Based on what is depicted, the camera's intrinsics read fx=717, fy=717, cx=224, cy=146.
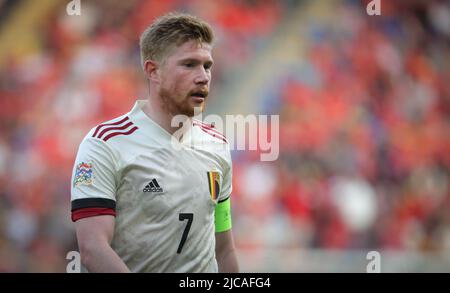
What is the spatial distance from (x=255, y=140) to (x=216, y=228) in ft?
15.5

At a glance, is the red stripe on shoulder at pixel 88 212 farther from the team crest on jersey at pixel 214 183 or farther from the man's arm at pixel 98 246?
the team crest on jersey at pixel 214 183

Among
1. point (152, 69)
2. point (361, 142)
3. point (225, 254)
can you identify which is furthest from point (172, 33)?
point (361, 142)

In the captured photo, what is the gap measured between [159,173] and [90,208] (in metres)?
0.34

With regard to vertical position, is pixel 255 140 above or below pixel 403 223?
above

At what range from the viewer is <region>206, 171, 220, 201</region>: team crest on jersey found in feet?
10.2

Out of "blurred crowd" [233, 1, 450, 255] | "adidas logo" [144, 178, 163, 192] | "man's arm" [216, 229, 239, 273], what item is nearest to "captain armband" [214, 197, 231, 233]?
"man's arm" [216, 229, 239, 273]

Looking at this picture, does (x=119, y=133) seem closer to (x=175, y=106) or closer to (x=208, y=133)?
(x=175, y=106)

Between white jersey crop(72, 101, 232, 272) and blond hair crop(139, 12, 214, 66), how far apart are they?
1.03ft

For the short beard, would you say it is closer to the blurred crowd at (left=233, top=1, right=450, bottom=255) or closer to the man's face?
the man's face

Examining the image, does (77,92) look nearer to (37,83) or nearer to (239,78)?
(37,83)

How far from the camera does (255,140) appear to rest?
7.98 metres

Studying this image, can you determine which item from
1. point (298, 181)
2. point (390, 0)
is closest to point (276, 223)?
point (298, 181)

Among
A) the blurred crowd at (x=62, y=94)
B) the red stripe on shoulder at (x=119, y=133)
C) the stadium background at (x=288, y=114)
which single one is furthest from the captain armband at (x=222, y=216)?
the blurred crowd at (x=62, y=94)

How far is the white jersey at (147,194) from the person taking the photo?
283 centimetres
